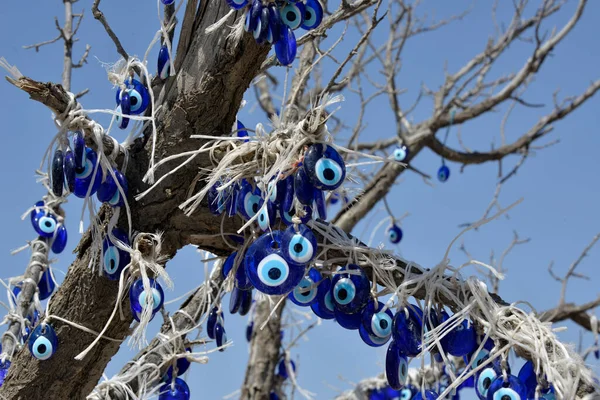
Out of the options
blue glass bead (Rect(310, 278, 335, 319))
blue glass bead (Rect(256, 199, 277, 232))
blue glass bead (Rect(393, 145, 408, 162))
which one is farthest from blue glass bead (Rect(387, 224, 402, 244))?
blue glass bead (Rect(256, 199, 277, 232))

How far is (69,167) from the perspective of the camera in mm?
1622

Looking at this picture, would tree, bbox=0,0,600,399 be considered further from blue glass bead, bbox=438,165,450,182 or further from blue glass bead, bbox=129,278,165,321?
blue glass bead, bbox=438,165,450,182

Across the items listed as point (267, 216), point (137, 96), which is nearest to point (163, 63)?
point (137, 96)

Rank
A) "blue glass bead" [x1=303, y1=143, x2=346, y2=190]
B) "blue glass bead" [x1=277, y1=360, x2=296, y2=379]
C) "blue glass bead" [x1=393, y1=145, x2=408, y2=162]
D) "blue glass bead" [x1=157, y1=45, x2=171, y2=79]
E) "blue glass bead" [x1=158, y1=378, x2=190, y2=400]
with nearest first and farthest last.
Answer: "blue glass bead" [x1=303, y1=143, x2=346, y2=190] → "blue glass bead" [x1=157, y1=45, x2=171, y2=79] → "blue glass bead" [x1=158, y1=378, x2=190, y2=400] → "blue glass bead" [x1=277, y1=360, x2=296, y2=379] → "blue glass bead" [x1=393, y1=145, x2=408, y2=162]

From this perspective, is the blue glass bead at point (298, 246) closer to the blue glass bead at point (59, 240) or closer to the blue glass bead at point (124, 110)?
the blue glass bead at point (124, 110)

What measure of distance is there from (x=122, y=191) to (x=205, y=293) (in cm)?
75

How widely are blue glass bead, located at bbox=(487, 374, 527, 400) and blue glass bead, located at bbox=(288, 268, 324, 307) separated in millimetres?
444

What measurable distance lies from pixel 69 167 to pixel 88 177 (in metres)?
0.07

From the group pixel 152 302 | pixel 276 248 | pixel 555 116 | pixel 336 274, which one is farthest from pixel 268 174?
pixel 555 116

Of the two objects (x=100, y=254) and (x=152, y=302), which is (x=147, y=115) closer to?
(x=100, y=254)

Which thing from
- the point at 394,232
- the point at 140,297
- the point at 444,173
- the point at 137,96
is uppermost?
the point at 444,173

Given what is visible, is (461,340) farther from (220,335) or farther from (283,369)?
(283,369)

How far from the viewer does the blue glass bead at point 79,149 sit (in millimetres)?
1638

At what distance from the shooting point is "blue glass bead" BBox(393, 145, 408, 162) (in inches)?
152
